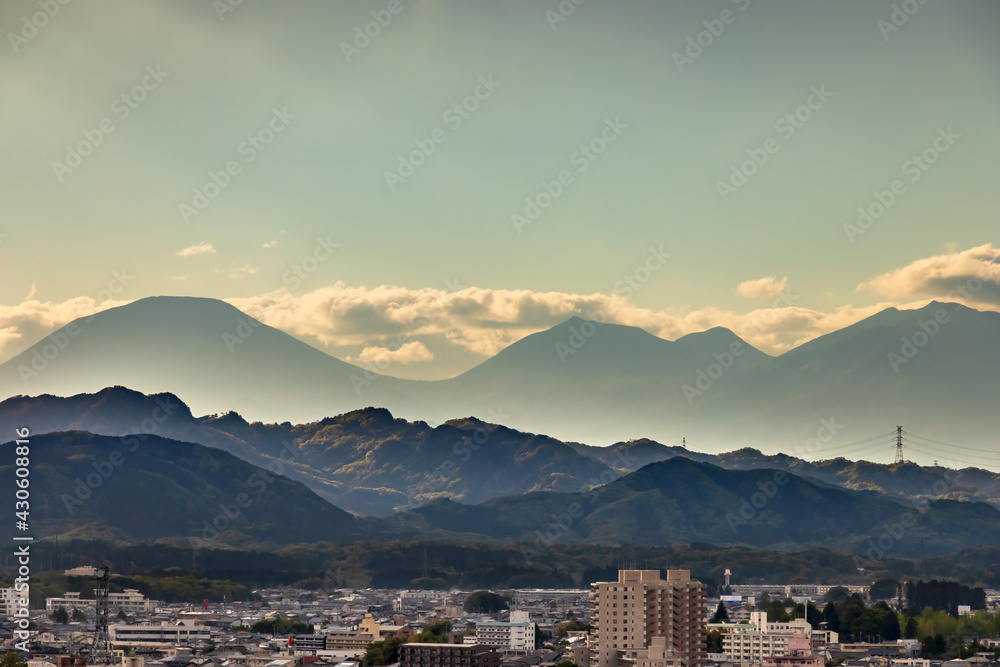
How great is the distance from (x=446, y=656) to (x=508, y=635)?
98.5 feet

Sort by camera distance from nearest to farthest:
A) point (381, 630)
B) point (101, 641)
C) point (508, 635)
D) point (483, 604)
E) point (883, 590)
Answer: point (101, 641)
point (508, 635)
point (381, 630)
point (483, 604)
point (883, 590)

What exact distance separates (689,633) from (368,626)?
157 feet

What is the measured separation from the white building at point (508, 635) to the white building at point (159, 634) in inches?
860

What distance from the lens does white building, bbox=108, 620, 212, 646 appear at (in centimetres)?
12094

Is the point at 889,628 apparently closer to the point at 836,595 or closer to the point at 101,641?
the point at 836,595

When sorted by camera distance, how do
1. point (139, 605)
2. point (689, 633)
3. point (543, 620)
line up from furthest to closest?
point (139, 605) < point (543, 620) < point (689, 633)

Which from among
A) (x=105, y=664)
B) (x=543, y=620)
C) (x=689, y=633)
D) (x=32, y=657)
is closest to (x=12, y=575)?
(x=543, y=620)

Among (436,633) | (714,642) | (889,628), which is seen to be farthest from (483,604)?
(714,642)

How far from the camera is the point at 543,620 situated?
147 m

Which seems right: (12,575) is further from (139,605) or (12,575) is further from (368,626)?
(368,626)

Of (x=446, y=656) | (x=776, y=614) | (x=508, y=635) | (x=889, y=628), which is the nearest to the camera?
(x=446, y=656)

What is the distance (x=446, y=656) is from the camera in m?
89.5

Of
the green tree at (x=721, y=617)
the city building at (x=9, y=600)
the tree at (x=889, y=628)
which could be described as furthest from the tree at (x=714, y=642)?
the city building at (x=9, y=600)

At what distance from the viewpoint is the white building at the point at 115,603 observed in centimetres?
15062
